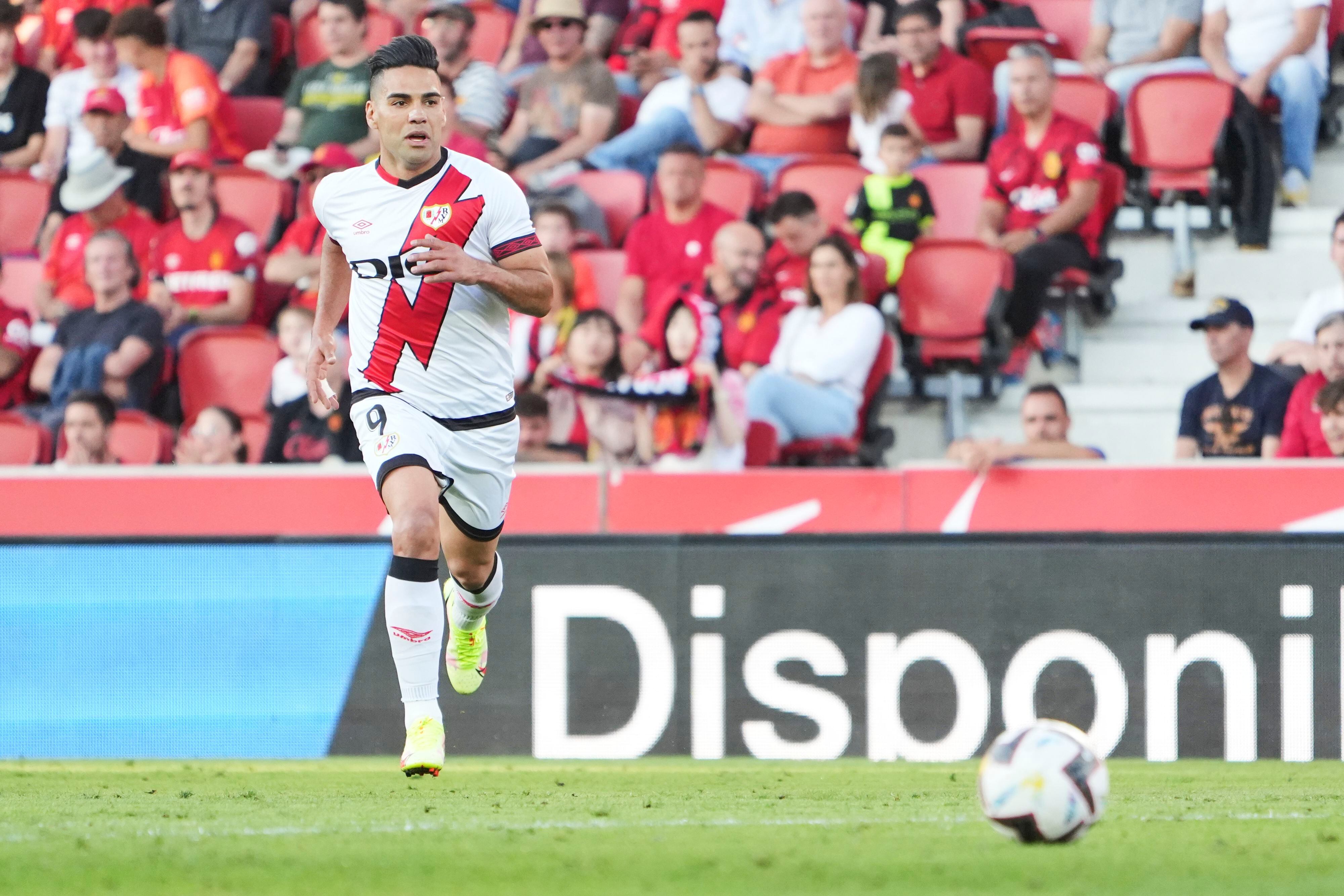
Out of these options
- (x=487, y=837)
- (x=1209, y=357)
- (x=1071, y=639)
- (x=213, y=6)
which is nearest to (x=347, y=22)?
(x=213, y=6)

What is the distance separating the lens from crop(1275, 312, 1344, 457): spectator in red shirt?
891 cm

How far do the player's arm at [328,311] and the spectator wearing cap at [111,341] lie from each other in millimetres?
4909

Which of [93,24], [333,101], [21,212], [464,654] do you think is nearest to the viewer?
[464,654]

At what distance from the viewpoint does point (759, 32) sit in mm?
12438

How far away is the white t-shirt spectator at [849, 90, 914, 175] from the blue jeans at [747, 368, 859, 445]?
1921 millimetres

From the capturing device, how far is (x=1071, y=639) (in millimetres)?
8125

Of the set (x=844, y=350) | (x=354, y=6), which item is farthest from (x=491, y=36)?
(x=844, y=350)

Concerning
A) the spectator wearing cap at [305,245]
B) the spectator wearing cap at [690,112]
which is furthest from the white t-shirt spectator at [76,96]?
the spectator wearing cap at [690,112]

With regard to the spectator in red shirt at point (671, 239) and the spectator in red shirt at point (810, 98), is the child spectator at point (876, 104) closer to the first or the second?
the spectator in red shirt at point (810, 98)

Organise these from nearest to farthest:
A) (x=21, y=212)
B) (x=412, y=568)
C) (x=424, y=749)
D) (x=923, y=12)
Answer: (x=424, y=749) < (x=412, y=568) < (x=923, y=12) < (x=21, y=212)

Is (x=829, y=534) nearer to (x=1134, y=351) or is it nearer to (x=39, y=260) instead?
(x=1134, y=351)

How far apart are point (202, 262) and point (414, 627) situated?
658 cm

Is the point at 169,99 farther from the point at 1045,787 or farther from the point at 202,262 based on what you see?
the point at 1045,787

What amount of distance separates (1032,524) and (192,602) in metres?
3.90
